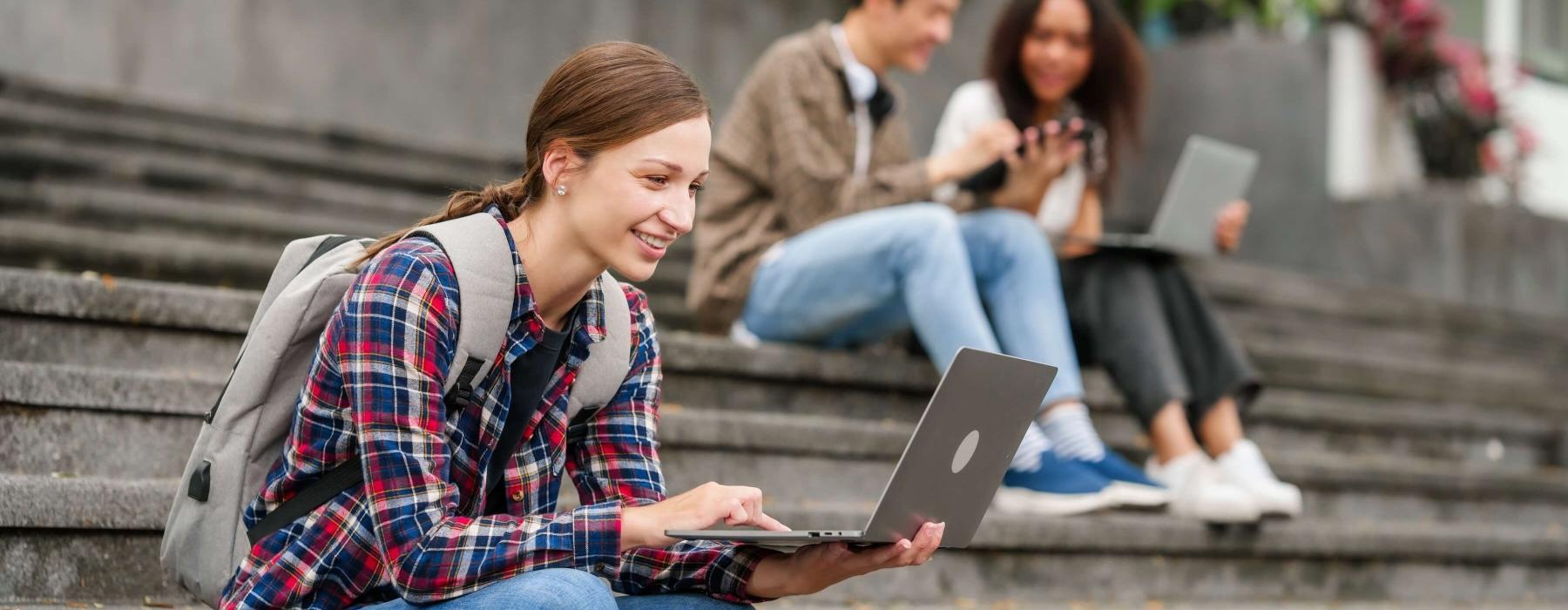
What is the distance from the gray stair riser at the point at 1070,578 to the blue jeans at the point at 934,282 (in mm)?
373

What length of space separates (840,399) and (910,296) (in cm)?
43

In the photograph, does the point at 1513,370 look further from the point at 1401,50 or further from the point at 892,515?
the point at 892,515

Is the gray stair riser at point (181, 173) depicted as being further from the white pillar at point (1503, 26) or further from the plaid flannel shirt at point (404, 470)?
the white pillar at point (1503, 26)

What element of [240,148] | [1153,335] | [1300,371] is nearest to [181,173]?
[240,148]

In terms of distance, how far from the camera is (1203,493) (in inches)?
132

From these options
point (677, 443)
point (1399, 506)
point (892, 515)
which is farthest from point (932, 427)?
point (1399, 506)

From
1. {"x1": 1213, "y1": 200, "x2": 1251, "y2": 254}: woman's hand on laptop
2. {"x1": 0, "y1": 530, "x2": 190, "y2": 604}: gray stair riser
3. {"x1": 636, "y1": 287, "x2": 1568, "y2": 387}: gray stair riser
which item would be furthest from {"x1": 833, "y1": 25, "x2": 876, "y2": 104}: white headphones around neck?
{"x1": 0, "y1": 530, "x2": 190, "y2": 604}: gray stair riser

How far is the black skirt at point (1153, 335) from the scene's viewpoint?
3.49 metres

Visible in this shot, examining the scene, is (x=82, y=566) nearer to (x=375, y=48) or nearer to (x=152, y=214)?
(x=152, y=214)

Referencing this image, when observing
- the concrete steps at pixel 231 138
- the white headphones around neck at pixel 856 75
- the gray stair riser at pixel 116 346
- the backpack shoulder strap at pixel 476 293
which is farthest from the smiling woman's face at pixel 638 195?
the concrete steps at pixel 231 138

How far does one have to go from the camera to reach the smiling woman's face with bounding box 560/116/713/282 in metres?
1.76

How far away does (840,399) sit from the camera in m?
3.63

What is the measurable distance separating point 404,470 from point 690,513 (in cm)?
28

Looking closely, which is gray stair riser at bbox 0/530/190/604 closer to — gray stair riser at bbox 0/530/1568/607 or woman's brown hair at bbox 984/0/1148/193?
gray stair riser at bbox 0/530/1568/607
